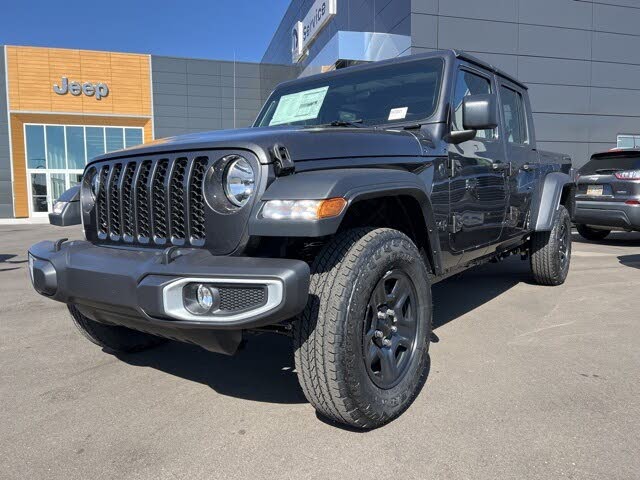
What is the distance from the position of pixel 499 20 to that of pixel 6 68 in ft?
67.6

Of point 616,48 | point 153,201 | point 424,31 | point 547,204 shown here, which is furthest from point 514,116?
point 616,48

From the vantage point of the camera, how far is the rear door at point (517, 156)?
421 centimetres

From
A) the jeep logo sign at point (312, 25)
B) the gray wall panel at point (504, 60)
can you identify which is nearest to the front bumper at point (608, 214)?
the gray wall panel at point (504, 60)

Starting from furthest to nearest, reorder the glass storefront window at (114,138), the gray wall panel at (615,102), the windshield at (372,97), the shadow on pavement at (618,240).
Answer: the glass storefront window at (114,138), the gray wall panel at (615,102), the shadow on pavement at (618,240), the windshield at (372,97)

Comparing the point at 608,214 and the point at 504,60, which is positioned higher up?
the point at 504,60

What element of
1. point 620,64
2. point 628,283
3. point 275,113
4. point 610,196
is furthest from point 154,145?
point 620,64

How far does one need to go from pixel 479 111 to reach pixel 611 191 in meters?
6.60

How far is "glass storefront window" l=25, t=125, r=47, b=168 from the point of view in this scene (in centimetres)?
2331

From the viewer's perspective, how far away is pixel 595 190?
28.3ft

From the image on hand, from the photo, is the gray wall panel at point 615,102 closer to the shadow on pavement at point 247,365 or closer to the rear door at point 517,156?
the rear door at point 517,156

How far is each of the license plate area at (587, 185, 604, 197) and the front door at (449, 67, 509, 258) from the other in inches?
216

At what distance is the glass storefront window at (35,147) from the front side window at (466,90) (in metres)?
24.1

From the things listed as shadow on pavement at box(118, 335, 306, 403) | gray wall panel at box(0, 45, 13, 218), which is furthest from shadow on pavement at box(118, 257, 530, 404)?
gray wall panel at box(0, 45, 13, 218)

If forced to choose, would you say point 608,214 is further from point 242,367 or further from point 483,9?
point 483,9
